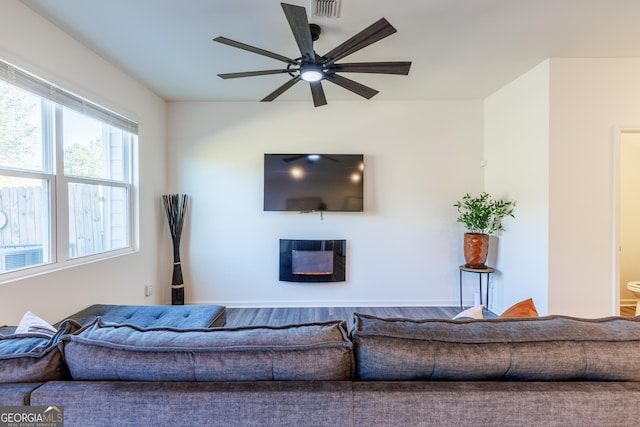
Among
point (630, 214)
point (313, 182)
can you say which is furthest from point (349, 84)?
point (630, 214)

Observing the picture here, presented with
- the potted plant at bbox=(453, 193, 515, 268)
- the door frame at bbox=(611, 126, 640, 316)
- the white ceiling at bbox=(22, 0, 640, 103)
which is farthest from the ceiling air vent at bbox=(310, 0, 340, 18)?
the door frame at bbox=(611, 126, 640, 316)

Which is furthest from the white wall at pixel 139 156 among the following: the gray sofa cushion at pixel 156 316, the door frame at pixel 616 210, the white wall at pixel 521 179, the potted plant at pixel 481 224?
the door frame at pixel 616 210

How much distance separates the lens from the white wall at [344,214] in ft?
11.9

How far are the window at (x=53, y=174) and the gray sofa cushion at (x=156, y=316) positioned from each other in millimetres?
478

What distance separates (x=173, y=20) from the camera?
6.77 feet

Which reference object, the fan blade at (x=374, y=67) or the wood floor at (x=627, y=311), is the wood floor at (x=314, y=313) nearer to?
the wood floor at (x=627, y=311)

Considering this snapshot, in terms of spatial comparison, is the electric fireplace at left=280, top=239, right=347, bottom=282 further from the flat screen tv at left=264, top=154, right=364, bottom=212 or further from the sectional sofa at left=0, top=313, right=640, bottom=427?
the sectional sofa at left=0, top=313, right=640, bottom=427

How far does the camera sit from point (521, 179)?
3.00 meters

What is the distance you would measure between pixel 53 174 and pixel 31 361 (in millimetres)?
1881

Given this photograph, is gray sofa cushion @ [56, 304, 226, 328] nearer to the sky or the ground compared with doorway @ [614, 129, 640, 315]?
nearer to the ground

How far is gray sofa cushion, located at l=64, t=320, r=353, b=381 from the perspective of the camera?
2.87 feet

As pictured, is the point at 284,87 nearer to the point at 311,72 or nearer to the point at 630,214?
the point at 311,72

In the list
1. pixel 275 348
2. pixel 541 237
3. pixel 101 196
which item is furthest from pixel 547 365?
pixel 101 196

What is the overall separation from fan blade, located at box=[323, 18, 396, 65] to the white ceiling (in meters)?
0.35
